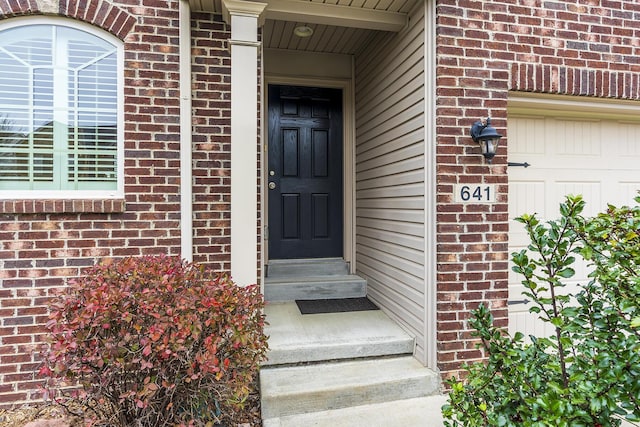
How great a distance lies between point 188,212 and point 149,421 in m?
1.29

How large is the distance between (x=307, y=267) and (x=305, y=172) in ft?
3.40

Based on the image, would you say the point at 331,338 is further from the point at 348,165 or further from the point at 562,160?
the point at 562,160

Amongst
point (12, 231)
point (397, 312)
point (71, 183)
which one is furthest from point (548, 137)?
point (12, 231)

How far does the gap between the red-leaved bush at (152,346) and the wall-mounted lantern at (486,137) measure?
1914mm

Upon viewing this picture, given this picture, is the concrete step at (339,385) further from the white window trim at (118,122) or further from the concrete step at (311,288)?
the white window trim at (118,122)

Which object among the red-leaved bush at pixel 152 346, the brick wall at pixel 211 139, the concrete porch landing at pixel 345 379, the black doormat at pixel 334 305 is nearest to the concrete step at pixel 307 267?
the black doormat at pixel 334 305

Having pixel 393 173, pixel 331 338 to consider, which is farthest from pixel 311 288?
pixel 393 173

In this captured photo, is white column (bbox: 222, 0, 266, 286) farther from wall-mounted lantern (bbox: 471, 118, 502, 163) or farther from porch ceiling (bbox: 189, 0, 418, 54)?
wall-mounted lantern (bbox: 471, 118, 502, 163)

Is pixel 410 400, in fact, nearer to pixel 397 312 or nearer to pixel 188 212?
pixel 397 312

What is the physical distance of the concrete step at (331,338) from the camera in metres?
2.65

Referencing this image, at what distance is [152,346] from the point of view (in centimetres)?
177

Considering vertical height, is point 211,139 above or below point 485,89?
below

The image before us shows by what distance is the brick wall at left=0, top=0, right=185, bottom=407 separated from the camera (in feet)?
8.05

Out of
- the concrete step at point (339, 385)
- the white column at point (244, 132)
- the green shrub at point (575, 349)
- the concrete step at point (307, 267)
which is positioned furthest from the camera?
the concrete step at point (307, 267)
